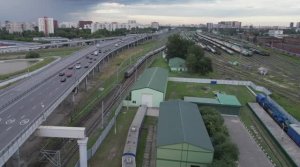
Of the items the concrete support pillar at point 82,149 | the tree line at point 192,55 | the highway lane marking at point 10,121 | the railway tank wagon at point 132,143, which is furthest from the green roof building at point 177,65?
the concrete support pillar at point 82,149

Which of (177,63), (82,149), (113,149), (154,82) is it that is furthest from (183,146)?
(177,63)

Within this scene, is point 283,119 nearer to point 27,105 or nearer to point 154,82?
point 154,82

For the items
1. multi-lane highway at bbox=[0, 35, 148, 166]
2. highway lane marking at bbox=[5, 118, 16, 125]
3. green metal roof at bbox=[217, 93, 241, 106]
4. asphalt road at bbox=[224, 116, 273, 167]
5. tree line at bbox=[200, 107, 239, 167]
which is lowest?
asphalt road at bbox=[224, 116, 273, 167]

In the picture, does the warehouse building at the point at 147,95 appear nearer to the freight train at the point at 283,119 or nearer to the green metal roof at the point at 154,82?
the green metal roof at the point at 154,82

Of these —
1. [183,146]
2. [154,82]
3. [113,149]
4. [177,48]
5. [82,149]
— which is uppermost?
[177,48]

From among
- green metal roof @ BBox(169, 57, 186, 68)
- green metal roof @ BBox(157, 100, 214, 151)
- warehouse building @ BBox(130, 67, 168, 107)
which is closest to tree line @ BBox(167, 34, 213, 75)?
green metal roof @ BBox(169, 57, 186, 68)

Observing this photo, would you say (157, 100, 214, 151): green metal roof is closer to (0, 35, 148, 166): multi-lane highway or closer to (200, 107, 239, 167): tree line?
(200, 107, 239, 167): tree line
